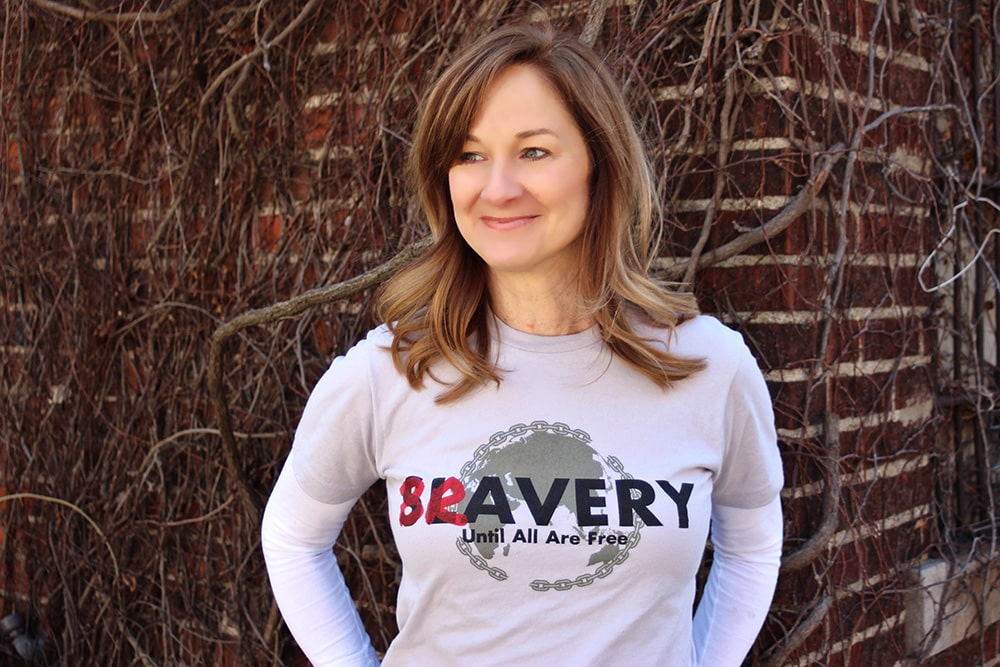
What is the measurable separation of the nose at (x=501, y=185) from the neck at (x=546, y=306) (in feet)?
0.61

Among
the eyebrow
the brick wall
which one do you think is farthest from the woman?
the brick wall

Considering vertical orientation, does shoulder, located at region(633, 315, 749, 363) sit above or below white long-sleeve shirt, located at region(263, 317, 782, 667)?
above

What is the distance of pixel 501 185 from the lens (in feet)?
5.15

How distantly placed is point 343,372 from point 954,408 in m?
1.78

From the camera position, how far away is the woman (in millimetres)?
1553

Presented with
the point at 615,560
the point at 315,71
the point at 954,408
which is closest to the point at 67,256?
the point at 315,71

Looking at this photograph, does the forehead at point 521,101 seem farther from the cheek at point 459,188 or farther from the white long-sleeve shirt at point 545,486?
the white long-sleeve shirt at point 545,486

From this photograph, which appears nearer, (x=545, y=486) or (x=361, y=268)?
(x=545, y=486)

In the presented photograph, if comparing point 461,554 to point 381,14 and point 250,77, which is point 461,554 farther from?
point 250,77

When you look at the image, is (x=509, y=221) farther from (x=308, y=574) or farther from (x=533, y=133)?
(x=308, y=574)

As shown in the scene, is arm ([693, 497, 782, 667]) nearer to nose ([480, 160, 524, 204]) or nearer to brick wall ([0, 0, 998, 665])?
brick wall ([0, 0, 998, 665])

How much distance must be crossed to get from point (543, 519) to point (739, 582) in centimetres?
55

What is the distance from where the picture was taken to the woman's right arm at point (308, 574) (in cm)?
179

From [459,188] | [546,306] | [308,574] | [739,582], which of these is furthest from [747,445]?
[308,574]
